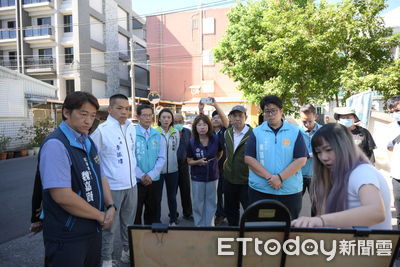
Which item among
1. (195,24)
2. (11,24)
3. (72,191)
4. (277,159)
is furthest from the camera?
(195,24)

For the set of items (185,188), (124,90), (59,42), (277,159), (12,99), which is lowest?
(185,188)

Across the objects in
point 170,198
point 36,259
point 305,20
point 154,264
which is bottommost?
point 36,259

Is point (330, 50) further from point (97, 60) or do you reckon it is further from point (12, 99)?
point (97, 60)

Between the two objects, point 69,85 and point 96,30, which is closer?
point 69,85

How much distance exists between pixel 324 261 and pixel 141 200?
2730mm

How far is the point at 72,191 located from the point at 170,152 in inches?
95.1

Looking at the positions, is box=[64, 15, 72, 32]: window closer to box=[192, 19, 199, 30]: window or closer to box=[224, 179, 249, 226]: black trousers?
box=[192, 19, 199, 30]: window

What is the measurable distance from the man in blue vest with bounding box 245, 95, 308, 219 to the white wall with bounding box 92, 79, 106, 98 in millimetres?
25521

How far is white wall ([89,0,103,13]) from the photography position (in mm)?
25761

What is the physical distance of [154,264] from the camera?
115 cm

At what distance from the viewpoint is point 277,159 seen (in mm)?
2781

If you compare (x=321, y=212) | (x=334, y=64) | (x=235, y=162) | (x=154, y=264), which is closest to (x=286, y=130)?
(x=235, y=162)

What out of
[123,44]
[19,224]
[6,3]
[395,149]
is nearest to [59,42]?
[6,3]

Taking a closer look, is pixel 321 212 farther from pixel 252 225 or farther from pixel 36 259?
pixel 36 259
